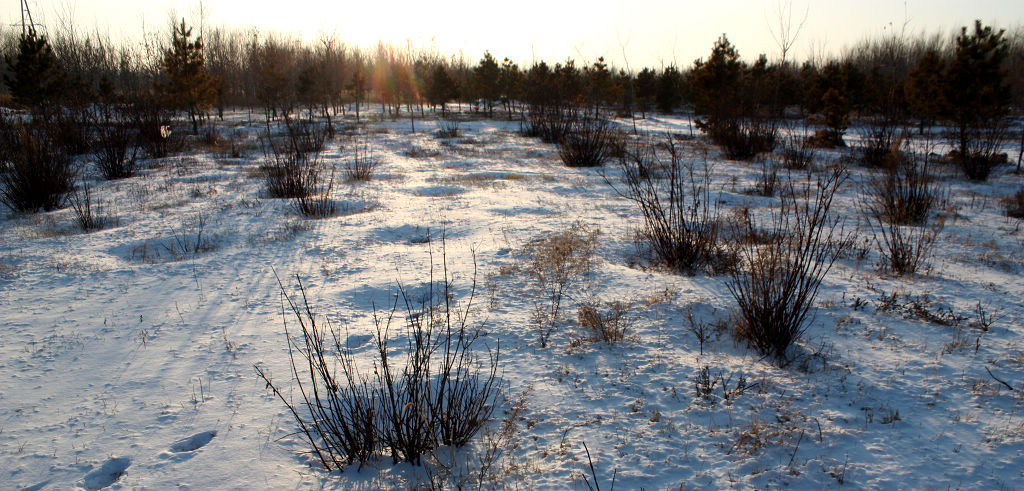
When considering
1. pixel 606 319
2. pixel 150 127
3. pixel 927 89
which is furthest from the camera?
pixel 927 89

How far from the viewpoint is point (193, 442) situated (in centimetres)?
245

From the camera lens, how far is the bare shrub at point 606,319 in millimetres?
3465

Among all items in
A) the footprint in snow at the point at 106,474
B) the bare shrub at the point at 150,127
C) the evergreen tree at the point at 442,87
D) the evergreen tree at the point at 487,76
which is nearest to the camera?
the footprint in snow at the point at 106,474

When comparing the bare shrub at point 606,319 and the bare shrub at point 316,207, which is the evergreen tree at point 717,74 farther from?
the bare shrub at point 606,319

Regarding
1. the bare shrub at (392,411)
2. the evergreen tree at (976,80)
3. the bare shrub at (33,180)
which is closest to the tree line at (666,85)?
the evergreen tree at (976,80)

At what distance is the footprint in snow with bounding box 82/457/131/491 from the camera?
217cm

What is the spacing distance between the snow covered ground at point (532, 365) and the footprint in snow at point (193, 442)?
0.01m

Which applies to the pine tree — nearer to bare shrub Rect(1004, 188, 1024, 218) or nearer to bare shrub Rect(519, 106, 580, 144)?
bare shrub Rect(519, 106, 580, 144)

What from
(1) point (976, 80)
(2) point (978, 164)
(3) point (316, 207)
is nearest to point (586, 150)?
(3) point (316, 207)

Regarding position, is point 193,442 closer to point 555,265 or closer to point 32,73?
point 555,265

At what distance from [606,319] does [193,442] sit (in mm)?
2608

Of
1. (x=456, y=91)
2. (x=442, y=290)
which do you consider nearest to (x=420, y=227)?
(x=442, y=290)

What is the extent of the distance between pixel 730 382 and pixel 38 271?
20.2 feet

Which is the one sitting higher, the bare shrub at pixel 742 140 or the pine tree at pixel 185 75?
the pine tree at pixel 185 75
